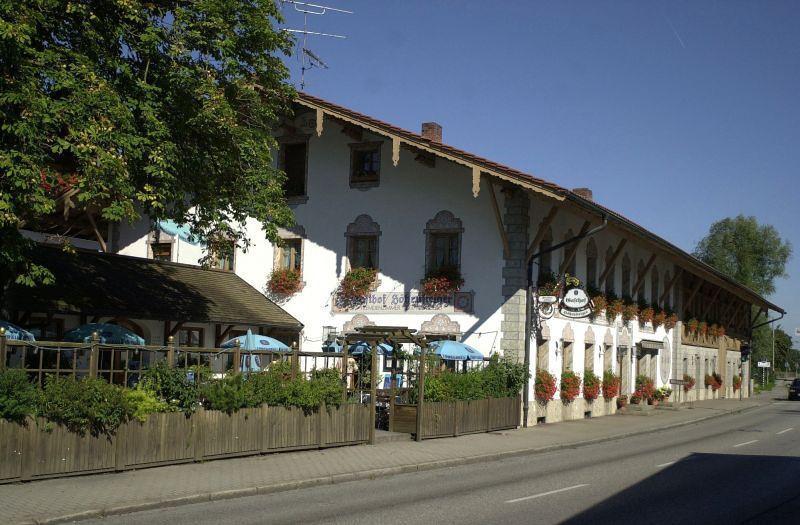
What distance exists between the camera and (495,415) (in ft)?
74.7

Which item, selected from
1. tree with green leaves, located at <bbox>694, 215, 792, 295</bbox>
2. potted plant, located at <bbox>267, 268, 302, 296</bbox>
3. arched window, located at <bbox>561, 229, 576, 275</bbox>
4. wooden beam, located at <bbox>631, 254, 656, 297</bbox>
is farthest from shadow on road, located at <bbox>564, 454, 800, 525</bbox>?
tree with green leaves, located at <bbox>694, 215, 792, 295</bbox>

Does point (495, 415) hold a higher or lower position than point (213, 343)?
lower

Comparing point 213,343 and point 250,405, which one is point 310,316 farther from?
point 250,405

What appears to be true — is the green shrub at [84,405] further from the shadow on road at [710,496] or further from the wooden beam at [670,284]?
the wooden beam at [670,284]

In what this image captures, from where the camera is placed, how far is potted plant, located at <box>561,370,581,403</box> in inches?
1065

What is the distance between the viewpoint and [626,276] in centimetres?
3328

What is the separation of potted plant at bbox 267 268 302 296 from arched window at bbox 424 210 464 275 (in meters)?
4.34

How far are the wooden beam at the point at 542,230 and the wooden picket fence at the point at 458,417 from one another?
397 centimetres

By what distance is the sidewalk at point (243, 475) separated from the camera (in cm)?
1082

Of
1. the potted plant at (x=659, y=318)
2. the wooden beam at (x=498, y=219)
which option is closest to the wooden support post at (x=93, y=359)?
the wooden beam at (x=498, y=219)

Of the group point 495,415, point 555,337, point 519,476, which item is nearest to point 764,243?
Result: point 555,337

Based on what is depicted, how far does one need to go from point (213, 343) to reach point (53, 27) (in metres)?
11.8

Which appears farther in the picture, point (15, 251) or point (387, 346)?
point (387, 346)

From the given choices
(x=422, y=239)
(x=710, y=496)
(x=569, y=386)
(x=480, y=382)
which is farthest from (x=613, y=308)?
(x=710, y=496)
